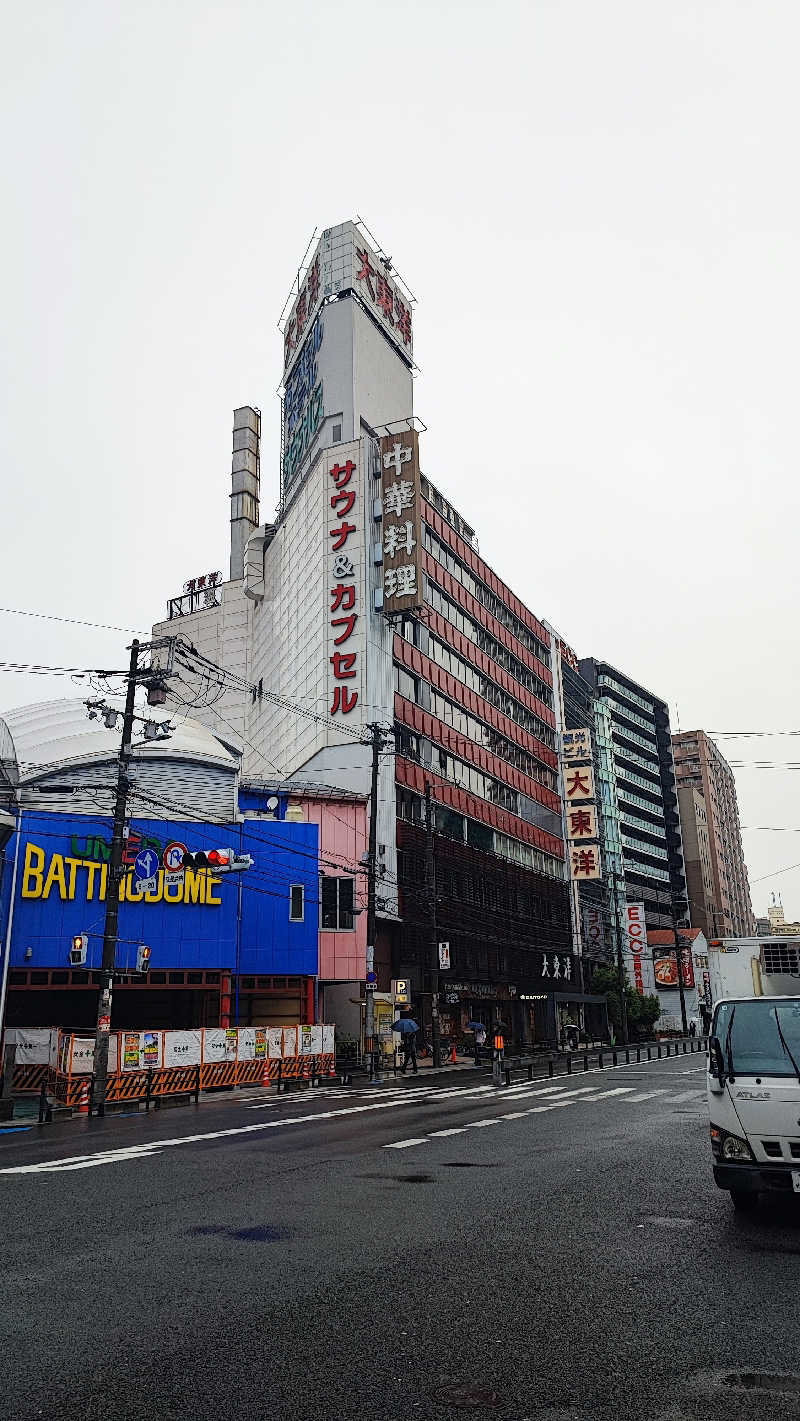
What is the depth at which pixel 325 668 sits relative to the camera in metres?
52.4

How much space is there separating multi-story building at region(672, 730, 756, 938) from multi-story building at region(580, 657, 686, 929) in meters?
7.38

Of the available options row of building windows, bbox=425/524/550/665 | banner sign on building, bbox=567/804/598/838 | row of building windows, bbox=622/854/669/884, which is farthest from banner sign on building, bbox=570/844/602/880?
row of building windows, bbox=622/854/669/884

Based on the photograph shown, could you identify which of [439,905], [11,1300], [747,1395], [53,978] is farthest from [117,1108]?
[439,905]

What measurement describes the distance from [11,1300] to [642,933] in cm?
8261

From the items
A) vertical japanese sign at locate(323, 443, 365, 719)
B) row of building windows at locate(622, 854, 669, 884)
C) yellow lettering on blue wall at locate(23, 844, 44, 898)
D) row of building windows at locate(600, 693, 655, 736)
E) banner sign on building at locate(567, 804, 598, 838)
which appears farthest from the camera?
row of building windows at locate(600, 693, 655, 736)

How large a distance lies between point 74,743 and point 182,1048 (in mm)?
16982

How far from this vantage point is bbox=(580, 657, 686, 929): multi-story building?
11669 centimetres

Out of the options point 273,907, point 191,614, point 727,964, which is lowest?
point 727,964

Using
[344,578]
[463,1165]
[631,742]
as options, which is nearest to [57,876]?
[344,578]

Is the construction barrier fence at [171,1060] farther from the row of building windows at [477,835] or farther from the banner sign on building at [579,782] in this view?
the banner sign on building at [579,782]

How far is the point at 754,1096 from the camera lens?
9.29 m

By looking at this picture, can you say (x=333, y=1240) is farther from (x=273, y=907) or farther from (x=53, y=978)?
(x=273, y=907)

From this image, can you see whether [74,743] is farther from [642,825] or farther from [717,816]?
[717,816]

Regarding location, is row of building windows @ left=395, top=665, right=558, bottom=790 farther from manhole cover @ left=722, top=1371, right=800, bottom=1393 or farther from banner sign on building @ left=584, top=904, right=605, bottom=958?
manhole cover @ left=722, top=1371, right=800, bottom=1393
